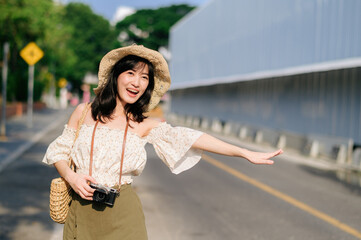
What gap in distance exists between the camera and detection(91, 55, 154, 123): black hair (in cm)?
280

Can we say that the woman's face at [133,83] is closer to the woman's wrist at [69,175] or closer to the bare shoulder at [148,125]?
the bare shoulder at [148,125]

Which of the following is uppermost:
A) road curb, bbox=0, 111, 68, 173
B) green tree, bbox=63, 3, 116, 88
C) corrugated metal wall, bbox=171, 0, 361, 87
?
green tree, bbox=63, 3, 116, 88

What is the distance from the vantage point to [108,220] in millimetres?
2682

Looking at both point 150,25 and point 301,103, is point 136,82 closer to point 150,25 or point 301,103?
point 301,103

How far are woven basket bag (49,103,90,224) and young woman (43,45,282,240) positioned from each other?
0.11ft

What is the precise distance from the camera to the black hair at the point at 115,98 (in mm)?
2803

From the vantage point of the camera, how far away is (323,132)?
17.8 meters

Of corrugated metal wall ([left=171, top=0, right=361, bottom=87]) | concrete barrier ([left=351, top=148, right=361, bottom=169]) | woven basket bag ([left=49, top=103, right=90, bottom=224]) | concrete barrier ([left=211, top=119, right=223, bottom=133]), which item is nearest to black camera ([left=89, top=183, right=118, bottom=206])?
woven basket bag ([left=49, top=103, right=90, bottom=224])

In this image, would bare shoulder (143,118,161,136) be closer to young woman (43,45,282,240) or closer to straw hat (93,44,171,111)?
young woman (43,45,282,240)

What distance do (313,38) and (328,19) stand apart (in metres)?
1.43

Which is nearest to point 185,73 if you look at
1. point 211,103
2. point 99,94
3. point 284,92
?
point 211,103

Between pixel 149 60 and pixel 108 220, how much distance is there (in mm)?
1013

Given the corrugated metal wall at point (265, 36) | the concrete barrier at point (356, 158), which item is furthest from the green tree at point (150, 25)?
the concrete barrier at point (356, 158)

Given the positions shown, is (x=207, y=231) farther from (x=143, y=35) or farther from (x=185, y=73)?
(x=143, y=35)
